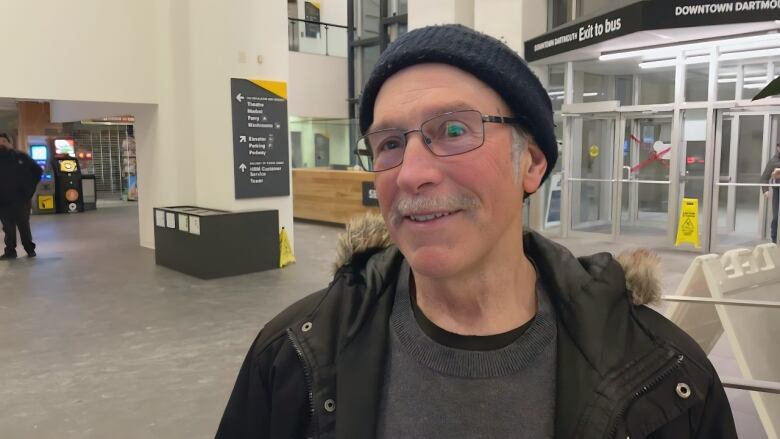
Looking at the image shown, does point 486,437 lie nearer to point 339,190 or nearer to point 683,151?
point 683,151

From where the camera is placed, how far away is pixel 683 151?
8875 millimetres

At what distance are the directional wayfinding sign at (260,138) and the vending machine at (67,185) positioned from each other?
9.24m

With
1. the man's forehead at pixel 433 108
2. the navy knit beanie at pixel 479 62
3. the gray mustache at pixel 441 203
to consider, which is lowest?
the gray mustache at pixel 441 203

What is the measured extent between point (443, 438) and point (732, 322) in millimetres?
1966

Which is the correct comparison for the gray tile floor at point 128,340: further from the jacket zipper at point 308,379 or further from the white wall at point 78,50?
the white wall at point 78,50

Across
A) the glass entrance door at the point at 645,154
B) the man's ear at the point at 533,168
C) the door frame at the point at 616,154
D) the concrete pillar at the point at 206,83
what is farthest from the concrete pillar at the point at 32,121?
the man's ear at the point at 533,168

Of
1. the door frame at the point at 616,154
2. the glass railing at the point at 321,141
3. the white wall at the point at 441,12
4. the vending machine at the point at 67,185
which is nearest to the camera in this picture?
the door frame at the point at 616,154

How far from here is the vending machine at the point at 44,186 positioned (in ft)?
46.9

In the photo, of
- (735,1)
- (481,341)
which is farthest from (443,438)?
(735,1)

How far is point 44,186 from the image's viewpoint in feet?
47.2

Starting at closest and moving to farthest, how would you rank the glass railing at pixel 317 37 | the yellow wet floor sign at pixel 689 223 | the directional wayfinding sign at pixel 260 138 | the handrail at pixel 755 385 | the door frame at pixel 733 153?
the handrail at pixel 755 385
the directional wayfinding sign at pixel 260 138
the door frame at pixel 733 153
the yellow wet floor sign at pixel 689 223
the glass railing at pixel 317 37

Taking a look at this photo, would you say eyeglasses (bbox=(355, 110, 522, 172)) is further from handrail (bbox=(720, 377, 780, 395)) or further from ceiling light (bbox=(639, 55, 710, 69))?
ceiling light (bbox=(639, 55, 710, 69))

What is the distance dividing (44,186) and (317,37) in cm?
797

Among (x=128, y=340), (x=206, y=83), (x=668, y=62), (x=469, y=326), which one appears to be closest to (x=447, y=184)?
(x=469, y=326)
